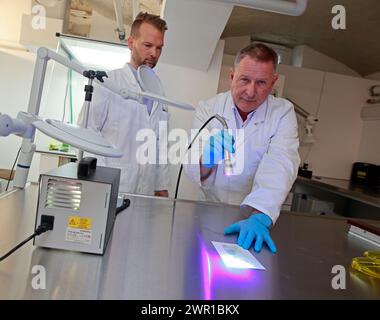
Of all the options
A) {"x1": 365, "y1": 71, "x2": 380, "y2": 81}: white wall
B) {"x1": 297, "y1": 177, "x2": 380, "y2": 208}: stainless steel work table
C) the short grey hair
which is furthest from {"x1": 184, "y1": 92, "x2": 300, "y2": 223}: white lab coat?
{"x1": 365, "y1": 71, "x2": 380, "y2": 81}: white wall

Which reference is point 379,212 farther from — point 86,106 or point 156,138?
point 86,106

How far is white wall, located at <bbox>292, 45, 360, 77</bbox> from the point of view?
11.9 feet

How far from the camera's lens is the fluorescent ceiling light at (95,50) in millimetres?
2248

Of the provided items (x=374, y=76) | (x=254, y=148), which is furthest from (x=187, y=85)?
(x=374, y=76)

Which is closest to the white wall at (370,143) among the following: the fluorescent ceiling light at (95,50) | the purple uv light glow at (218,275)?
the fluorescent ceiling light at (95,50)

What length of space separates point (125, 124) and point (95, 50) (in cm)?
114

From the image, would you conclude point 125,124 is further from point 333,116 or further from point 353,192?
point 333,116

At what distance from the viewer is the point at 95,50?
2.38 meters

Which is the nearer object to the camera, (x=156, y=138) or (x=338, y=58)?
(x=156, y=138)

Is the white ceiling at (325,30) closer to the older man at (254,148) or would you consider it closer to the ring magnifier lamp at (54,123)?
the older man at (254,148)

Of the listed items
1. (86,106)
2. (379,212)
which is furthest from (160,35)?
(379,212)

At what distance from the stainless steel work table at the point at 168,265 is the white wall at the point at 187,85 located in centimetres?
157

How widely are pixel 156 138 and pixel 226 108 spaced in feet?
1.36
